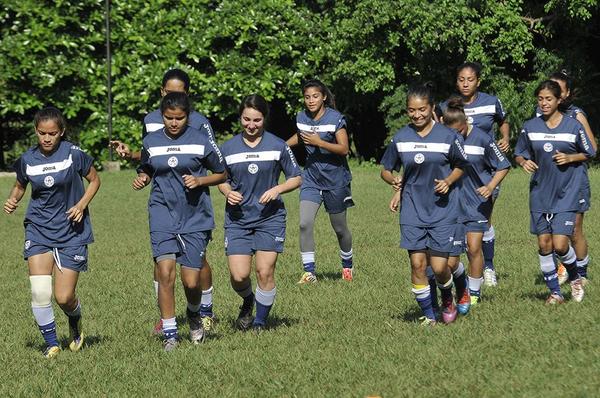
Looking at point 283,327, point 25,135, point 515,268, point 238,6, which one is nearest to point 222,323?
point 283,327

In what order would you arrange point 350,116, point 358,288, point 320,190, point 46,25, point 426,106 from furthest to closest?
point 350,116
point 46,25
point 320,190
point 358,288
point 426,106

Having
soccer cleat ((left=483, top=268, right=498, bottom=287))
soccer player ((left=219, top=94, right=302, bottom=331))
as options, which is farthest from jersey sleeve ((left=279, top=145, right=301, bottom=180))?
soccer cleat ((left=483, top=268, right=498, bottom=287))

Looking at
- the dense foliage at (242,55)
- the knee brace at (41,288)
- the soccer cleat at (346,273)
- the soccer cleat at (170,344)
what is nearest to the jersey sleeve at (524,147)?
the soccer cleat at (346,273)

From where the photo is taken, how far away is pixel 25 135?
35.9 meters

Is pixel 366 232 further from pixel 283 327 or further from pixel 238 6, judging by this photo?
pixel 238 6

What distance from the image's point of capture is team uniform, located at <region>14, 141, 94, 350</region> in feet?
30.4

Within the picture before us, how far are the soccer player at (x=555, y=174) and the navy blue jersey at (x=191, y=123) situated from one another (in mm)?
2797

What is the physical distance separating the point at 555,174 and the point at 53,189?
4.37 meters

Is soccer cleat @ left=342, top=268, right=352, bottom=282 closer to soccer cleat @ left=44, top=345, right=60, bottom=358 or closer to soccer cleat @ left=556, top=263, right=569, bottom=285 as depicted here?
soccer cleat @ left=556, top=263, right=569, bottom=285

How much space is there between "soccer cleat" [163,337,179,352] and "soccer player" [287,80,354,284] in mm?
3804

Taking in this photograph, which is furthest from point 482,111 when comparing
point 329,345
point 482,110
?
point 329,345

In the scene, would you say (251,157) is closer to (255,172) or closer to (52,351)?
(255,172)

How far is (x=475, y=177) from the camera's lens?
1134cm

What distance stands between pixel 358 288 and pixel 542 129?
8.67 ft
